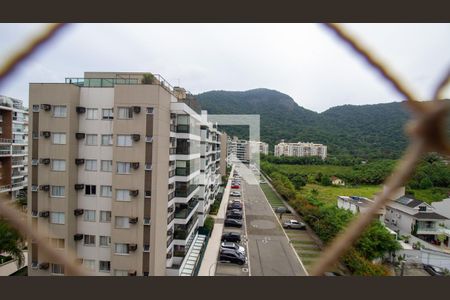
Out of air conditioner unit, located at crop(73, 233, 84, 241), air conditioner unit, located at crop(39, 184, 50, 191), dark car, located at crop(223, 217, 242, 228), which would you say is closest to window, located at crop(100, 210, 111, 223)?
air conditioner unit, located at crop(73, 233, 84, 241)

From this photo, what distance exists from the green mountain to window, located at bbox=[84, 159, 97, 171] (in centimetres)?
2304

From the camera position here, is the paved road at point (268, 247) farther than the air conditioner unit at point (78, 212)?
Yes

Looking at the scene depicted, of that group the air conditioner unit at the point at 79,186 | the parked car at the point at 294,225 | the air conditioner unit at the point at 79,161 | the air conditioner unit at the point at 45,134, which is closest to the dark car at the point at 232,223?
the parked car at the point at 294,225

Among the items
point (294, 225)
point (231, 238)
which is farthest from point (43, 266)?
point (294, 225)

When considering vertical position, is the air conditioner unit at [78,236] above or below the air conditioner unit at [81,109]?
below

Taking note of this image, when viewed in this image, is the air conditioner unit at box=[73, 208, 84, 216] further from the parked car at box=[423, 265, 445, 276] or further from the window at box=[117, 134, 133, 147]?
the parked car at box=[423, 265, 445, 276]

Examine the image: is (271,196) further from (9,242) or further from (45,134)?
(45,134)

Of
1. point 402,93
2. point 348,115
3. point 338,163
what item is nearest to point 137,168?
point 402,93

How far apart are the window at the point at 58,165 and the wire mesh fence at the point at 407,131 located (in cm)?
655

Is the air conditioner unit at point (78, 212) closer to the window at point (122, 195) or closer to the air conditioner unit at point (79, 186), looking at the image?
the air conditioner unit at point (79, 186)

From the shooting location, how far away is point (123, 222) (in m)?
6.11

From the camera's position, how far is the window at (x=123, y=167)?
6.09 meters

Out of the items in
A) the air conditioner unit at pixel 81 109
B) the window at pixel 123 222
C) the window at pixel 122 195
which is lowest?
the window at pixel 123 222

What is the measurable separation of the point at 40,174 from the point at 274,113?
143 ft
